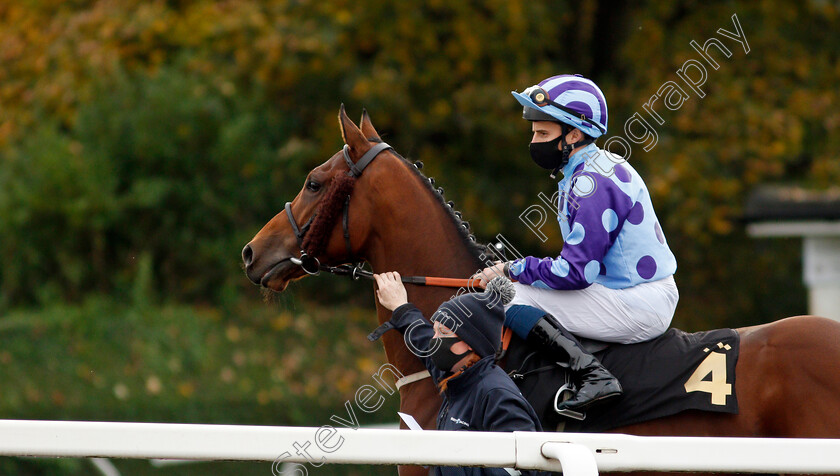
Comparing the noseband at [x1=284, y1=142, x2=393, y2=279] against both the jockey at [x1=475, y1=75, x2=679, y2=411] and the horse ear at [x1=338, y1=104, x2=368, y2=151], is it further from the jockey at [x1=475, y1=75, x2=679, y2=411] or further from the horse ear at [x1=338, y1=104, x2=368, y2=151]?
the jockey at [x1=475, y1=75, x2=679, y2=411]

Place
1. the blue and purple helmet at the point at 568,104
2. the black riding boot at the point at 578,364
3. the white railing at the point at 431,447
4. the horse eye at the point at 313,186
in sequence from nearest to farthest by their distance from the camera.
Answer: the white railing at the point at 431,447 → the black riding boot at the point at 578,364 → the blue and purple helmet at the point at 568,104 → the horse eye at the point at 313,186

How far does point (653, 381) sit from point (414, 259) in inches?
39.6

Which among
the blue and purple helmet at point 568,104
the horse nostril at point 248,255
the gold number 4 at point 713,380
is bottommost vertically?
the horse nostril at point 248,255

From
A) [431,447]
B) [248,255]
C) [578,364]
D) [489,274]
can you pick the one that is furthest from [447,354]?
[248,255]

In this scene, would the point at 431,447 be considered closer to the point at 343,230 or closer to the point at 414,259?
the point at 414,259

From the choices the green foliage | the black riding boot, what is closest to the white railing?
the black riding boot

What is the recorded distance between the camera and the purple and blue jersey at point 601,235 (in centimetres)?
315

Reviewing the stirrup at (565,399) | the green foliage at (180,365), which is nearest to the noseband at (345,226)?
the stirrup at (565,399)

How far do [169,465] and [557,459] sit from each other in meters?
5.21

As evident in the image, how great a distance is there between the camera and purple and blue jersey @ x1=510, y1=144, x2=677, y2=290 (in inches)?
124

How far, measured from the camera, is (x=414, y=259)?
3.57 metres

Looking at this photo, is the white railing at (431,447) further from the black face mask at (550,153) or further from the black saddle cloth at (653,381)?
the black face mask at (550,153)

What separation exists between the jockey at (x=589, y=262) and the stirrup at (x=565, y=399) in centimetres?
2

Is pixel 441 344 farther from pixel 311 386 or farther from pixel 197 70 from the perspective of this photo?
pixel 197 70
